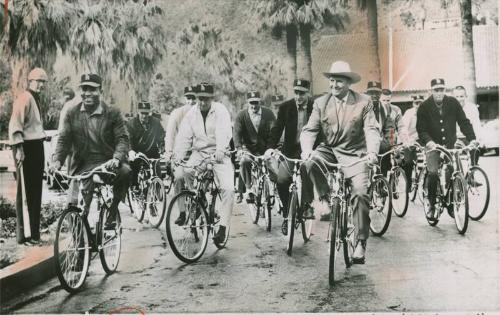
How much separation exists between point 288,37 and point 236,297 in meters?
2.29

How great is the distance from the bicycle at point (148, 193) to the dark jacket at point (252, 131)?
76 centimetres

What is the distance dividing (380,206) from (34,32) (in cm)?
348

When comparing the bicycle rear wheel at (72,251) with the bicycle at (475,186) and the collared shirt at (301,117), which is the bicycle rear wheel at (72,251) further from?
the bicycle at (475,186)

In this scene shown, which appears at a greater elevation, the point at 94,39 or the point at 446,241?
the point at 94,39

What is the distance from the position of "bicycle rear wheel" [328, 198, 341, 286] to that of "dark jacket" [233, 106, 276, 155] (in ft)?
3.24

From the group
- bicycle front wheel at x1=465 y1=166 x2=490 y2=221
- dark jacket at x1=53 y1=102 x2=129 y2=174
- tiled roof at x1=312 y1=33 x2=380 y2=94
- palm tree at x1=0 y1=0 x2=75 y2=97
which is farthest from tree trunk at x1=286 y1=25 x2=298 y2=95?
palm tree at x1=0 y1=0 x2=75 y2=97

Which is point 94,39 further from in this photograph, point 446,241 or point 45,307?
point 446,241

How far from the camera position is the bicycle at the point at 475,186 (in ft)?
15.4

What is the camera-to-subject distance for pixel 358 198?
416cm

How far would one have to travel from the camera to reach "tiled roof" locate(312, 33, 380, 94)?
14.9 ft

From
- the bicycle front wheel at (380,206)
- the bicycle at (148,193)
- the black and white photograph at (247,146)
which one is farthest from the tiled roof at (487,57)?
the bicycle at (148,193)

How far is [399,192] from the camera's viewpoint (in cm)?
486

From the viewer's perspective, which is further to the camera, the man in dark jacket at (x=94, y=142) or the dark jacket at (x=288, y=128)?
the dark jacket at (x=288, y=128)

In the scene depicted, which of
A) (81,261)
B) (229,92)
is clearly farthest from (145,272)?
(229,92)
